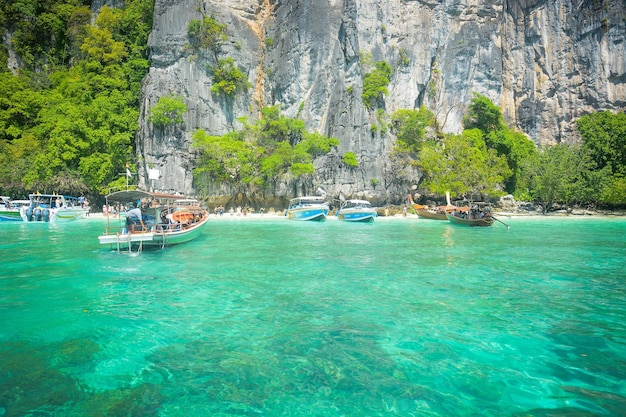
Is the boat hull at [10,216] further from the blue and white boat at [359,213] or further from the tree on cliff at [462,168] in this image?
the tree on cliff at [462,168]

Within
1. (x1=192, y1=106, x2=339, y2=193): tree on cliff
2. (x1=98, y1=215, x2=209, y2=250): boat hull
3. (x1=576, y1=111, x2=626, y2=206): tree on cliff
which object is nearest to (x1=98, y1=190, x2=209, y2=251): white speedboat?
(x1=98, y1=215, x2=209, y2=250): boat hull

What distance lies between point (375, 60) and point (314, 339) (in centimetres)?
4727

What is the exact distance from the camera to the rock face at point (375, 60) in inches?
1722

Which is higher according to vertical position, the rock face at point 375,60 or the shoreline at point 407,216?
the rock face at point 375,60

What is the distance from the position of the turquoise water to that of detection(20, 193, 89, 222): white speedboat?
24671mm

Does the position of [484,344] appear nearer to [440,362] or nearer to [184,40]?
[440,362]

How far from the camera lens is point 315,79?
155 feet

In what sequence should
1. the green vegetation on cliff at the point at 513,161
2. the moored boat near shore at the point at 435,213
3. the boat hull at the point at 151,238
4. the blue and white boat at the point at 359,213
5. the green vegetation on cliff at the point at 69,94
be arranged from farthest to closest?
the green vegetation on cliff at the point at 513,161 < the green vegetation on cliff at the point at 69,94 < the moored boat near shore at the point at 435,213 < the blue and white boat at the point at 359,213 < the boat hull at the point at 151,238

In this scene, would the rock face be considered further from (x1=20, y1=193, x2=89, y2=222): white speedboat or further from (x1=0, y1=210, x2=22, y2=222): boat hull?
(x1=0, y1=210, x2=22, y2=222): boat hull

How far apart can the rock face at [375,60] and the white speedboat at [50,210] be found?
7.72 meters

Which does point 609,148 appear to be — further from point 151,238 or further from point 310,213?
point 151,238

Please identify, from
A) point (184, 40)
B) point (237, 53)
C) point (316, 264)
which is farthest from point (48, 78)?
point (316, 264)

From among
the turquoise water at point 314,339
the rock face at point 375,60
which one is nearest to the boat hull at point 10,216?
the rock face at point 375,60

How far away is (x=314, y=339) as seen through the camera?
6691mm
